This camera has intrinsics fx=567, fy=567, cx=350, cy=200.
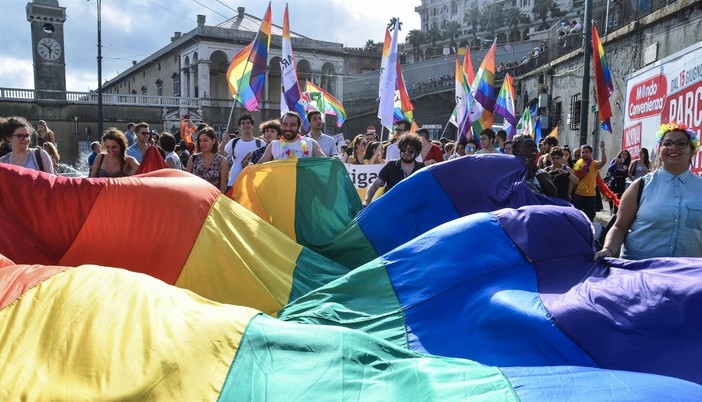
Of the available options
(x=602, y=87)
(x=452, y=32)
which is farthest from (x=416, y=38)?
(x=602, y=87)

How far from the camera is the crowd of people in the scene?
→ 339 centimetres

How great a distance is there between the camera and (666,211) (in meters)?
3.37

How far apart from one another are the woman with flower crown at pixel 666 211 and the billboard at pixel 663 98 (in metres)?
5.54

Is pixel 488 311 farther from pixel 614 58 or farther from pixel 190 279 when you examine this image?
pixel 614 58

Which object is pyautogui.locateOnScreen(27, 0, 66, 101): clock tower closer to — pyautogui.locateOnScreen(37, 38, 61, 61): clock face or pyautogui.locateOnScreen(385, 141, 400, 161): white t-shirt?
pyautogui.locateOnScreen(37, 38, 61, 61): clock face

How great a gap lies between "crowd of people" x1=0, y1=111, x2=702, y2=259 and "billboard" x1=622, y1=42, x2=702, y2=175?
60 centimetres

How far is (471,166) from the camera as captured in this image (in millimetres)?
5246

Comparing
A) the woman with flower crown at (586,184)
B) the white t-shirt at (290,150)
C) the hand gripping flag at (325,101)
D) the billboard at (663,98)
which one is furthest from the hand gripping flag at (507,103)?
the white t-shirt at (290,150)

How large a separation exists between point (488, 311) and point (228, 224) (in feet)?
7.11

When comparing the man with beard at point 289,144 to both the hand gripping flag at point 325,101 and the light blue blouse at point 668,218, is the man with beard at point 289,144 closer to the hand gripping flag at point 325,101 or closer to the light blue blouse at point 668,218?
the light blue blouse at point 668,218

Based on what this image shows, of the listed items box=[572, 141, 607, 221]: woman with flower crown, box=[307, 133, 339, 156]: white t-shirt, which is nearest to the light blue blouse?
box=[307, 133, 339, 156]: white t-shirt

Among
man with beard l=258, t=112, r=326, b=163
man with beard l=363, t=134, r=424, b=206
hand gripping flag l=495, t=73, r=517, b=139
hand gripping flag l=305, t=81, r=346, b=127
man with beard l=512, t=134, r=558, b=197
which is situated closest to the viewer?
man with beard l=512, t=134, r=558, b=197

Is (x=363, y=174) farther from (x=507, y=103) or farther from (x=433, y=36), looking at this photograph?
(x=433, y=36)

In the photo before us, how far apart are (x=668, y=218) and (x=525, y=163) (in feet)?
6.36
